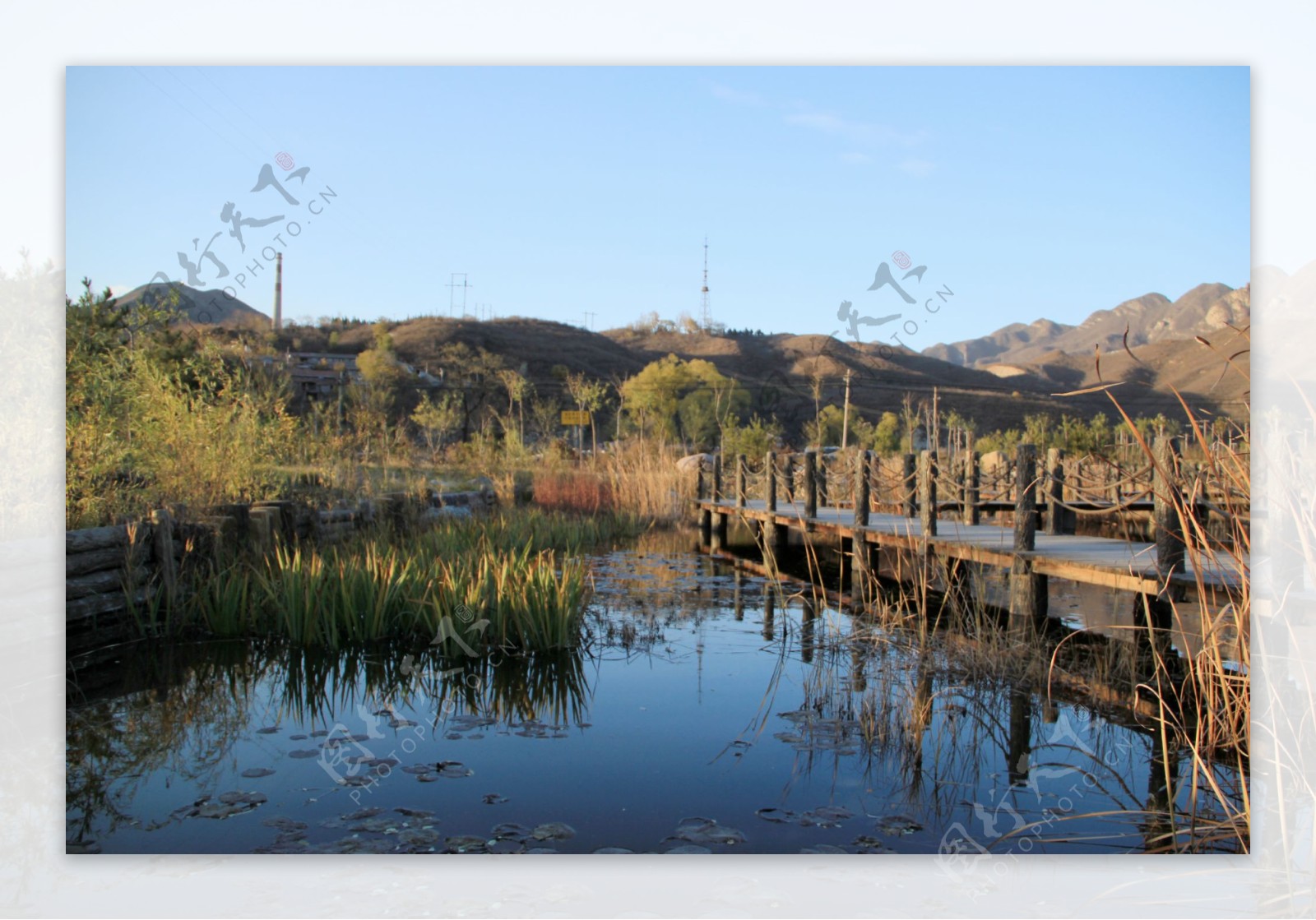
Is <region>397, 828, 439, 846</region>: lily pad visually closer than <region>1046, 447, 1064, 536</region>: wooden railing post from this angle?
Yes

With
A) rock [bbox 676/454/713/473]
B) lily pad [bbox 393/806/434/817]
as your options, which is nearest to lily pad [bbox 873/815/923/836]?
lily pad [bbox 393/806/434/817]

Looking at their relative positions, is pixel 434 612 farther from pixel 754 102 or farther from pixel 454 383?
pixel 454 383

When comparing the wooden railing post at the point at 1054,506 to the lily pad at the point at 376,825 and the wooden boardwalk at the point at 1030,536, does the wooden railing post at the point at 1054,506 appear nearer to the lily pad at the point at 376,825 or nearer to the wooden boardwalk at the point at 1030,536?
the wooden boardwalk at the point at 1030,536

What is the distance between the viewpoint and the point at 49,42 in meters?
3.76

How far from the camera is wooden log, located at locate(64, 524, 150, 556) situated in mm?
5152

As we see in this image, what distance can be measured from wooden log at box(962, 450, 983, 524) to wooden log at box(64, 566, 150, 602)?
6.05 m

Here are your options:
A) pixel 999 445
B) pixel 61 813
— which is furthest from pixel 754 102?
pixel 999 445

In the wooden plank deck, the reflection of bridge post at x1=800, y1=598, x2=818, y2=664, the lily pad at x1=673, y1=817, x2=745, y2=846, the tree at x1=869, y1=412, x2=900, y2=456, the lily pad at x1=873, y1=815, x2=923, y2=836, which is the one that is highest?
the tree at x1=869, y1=412, x2=900, y2=456

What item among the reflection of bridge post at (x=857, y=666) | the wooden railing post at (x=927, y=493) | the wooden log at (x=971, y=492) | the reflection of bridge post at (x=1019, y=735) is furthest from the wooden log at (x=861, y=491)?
the reflection of bridge post at (x=1019, y=735)

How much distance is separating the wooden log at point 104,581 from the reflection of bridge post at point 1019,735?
16.1 ft

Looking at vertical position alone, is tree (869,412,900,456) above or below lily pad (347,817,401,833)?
above

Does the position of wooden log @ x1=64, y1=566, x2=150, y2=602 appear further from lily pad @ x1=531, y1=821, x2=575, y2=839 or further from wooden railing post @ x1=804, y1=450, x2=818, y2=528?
wooden railing post @ x1=804, y1=450, x2=818, y2=528

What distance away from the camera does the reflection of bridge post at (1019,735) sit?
3770 millimetres

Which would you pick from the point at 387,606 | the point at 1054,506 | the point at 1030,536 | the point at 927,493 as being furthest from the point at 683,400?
the point at 387,606
